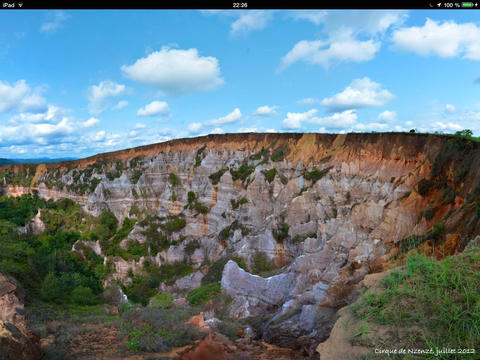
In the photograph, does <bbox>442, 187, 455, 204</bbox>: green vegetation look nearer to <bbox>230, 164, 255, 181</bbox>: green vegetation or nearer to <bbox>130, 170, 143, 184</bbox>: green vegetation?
<bbox>230, 164, 255, 181</bbox>: green vegetation

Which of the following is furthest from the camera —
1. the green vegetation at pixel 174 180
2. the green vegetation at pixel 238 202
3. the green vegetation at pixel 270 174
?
the green vegetation at pixel 174 180

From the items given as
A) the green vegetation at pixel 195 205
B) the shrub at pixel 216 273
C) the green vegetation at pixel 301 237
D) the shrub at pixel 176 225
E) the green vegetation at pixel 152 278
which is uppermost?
the green vegetation at pixel 195 205

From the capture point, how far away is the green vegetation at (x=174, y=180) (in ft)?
99.0

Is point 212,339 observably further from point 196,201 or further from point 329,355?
point 196,201

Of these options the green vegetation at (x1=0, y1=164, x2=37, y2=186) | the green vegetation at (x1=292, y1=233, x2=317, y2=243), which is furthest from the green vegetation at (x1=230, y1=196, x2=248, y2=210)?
the green vegetation at (x1=0, y1=164, x2=37, y2=186)

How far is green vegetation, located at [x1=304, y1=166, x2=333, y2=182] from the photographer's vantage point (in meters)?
19.4

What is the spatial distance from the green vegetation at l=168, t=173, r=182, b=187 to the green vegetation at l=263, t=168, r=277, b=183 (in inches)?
412

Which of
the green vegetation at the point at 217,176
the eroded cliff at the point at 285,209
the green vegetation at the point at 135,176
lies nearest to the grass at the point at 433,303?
the eroded cliff at the point at 285,209

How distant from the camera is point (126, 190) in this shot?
104ft

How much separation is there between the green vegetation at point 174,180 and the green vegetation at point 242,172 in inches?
260

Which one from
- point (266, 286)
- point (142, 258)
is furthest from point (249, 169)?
point (266, 286)

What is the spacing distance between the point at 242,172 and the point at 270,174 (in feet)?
10.5

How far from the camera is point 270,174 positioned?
23016 mm

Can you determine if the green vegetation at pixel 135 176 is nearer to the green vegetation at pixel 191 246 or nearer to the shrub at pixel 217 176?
the shrub at pixel 217 176
